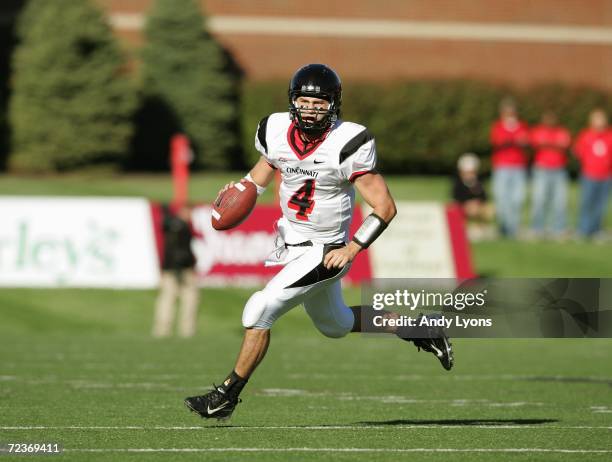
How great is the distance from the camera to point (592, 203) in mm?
21391

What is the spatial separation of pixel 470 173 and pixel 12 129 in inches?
443

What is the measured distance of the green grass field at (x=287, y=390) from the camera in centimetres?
722

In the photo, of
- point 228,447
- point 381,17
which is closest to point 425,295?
point 228,447

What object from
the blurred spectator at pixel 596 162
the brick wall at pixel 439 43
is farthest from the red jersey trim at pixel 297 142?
the brick wall at pixel 439 43

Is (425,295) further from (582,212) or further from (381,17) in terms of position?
(381,17)

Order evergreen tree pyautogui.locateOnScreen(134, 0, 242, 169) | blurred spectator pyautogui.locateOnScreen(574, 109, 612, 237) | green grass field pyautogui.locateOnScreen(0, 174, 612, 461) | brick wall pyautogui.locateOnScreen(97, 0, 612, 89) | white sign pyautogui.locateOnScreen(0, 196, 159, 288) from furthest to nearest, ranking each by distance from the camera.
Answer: brick wall pyautogui.locateOnScreen(97, 0, 612, 89)
evergreen tree pyautogui.locateOnScreen(134, 0, 242, 169)
blurred spectator pyautogui.locateOnScreen(574, 109, 612, 237)
white sign pyautogui.locateOnScreen(0, 196, 159, 288)
green grass field pyautogui.locateOnScreen(0, 174, 612, 461)

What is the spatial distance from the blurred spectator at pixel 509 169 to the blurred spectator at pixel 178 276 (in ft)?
19.3

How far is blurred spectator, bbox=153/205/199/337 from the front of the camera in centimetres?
1645

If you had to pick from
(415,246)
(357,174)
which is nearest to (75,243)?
(415,246)

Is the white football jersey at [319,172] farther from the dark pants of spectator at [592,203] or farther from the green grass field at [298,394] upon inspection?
the dark pants of spectator at [592,203]

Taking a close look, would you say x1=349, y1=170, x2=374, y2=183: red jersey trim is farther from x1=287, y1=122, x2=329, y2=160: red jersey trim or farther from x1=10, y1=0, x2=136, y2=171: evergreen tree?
x1=10, y1=0, x2=136, y2=171: evergreen tree

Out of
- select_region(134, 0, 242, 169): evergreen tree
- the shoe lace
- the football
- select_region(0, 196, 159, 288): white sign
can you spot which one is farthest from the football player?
select_region(134, 0, 242, 169): evergreen tree

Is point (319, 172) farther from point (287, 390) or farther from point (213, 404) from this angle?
point (287, 390)

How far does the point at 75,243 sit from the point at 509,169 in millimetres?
6783
